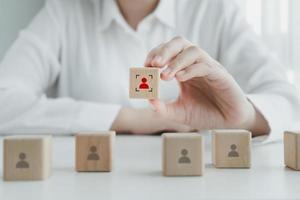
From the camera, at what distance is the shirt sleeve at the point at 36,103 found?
52.0 inches

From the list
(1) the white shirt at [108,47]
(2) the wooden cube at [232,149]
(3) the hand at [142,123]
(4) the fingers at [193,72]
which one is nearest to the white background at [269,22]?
(1) the white shirt at [108,47]

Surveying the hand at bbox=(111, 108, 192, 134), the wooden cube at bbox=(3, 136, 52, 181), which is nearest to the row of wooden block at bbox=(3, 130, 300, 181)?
the wooden cube at bbox=(3, 136, 52, 181)

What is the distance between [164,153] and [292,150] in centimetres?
19

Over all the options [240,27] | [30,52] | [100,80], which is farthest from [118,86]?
[240,27]

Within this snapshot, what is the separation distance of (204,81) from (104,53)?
0.69 meters

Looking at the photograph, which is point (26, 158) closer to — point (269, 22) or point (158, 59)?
point (158, 59)

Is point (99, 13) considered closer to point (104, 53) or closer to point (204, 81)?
point (104, 53)

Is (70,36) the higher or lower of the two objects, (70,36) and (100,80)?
the higher

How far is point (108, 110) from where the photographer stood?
4.35ft

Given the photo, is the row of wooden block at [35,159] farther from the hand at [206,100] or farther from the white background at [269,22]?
the white background at [269,22]

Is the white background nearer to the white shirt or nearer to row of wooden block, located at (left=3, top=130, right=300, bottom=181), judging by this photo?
the white shirt

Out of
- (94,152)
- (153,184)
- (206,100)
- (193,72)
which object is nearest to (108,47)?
(206,100)

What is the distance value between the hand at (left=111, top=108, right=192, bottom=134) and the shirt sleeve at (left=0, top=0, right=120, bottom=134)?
2cm

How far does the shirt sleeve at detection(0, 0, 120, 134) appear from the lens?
1.32 metres
